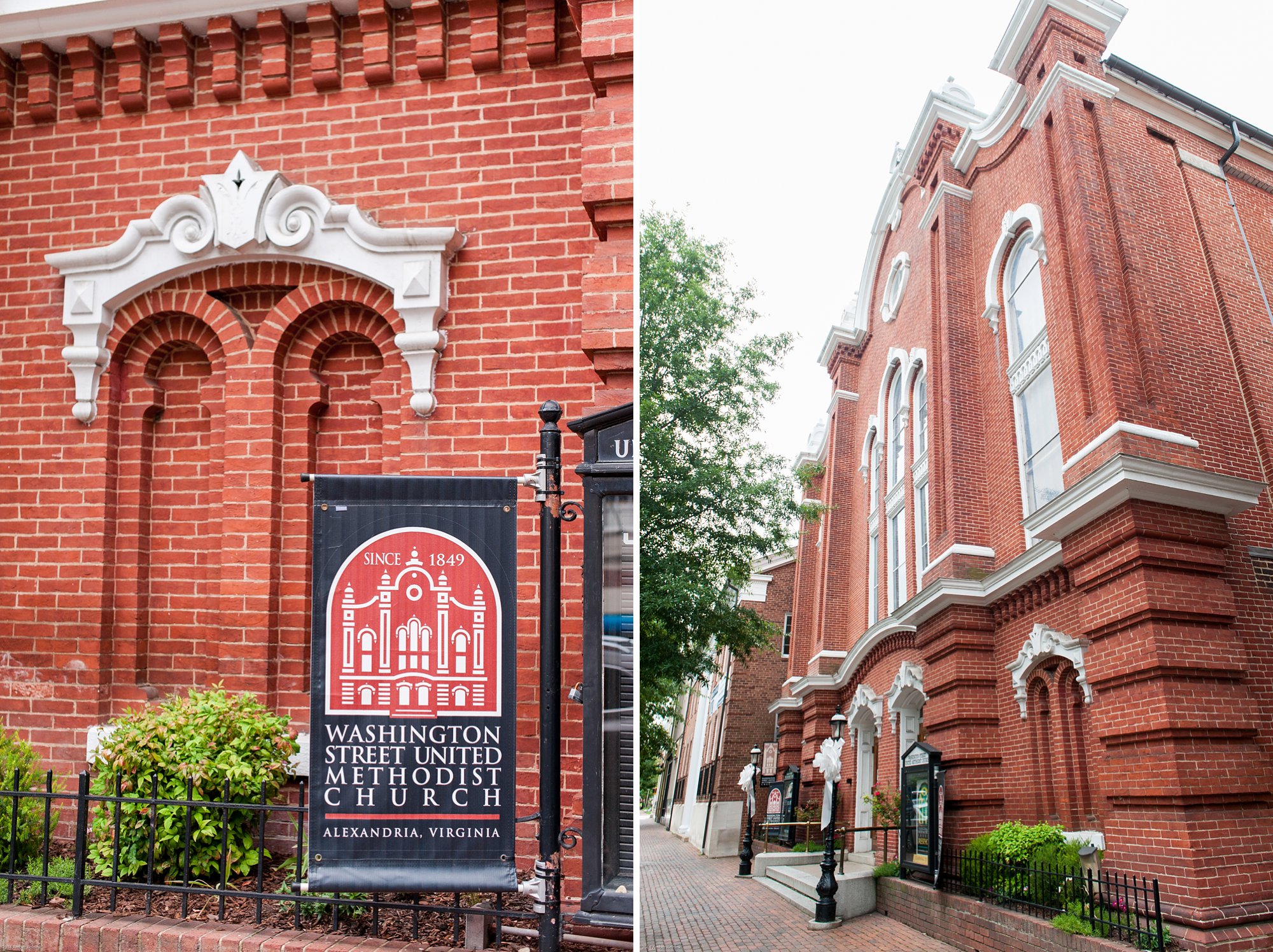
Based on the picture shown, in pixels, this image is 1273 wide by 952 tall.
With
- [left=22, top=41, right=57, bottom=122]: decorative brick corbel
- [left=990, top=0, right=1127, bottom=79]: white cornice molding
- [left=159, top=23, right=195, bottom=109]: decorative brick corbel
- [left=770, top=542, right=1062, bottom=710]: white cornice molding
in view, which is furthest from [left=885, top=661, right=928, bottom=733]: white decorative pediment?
[left=22, top=41, right=57, bottom=122]: decorative brick corbel

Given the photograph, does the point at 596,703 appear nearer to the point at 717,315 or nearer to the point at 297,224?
the point at 717,315

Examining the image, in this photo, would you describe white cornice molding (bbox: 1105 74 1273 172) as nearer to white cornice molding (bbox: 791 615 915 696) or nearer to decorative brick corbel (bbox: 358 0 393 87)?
white cornice molding (bbox: 791 615 915 696)

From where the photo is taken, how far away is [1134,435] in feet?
8.89

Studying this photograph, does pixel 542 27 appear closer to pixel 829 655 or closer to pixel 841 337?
pixel 841 337

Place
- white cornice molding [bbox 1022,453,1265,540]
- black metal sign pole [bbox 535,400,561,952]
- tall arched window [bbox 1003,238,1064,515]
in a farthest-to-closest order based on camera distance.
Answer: black metal sign pole [bbox 535,400,561,952], tall arched window [bbox 1003,238,1064,515], white cornice molding [bbox 1022,453,1265,540]

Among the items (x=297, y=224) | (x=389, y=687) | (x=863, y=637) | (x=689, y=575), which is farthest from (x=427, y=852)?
(x=297, y=224)

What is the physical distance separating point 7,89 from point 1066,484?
6.82 metres

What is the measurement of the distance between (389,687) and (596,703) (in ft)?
2.88

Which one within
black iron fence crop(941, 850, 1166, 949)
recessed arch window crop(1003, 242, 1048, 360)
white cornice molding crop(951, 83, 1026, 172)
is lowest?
black iron fence crop(941, 850, 1166, 949)

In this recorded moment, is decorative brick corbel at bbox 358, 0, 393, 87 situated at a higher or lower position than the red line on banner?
higher

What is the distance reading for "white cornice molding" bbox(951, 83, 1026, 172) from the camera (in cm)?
316

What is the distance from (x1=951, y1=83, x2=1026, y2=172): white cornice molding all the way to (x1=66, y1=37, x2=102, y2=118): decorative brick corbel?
547cm

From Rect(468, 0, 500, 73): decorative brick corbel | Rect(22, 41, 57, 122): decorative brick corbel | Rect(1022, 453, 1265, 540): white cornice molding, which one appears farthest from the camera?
Rect(22, 41, 57, 122): decorative brick corbel

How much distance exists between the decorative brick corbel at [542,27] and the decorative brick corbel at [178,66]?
85.0 inches
